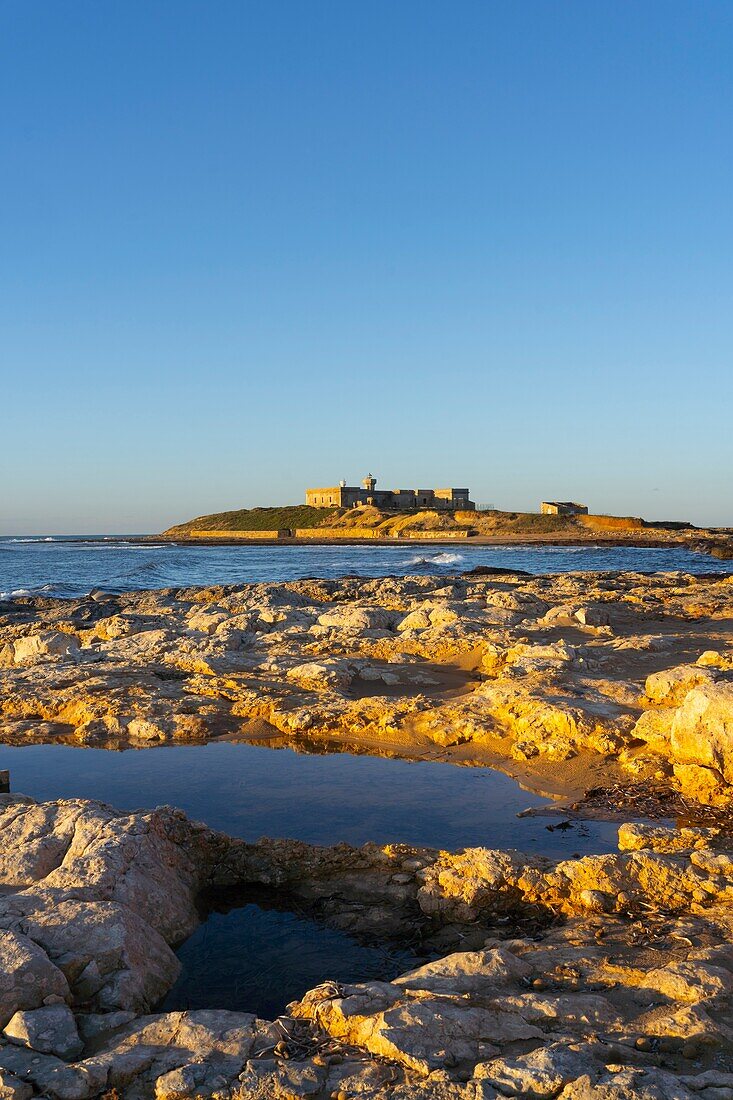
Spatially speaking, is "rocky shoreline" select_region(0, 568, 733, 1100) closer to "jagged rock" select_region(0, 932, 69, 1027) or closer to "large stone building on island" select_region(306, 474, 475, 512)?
"jagged rock" select_region(0, 932, 69, 1027)

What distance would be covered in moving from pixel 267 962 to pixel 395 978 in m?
0.83

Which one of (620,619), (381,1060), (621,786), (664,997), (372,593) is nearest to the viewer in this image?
(381,1060)

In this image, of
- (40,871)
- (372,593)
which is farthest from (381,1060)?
(372,593)

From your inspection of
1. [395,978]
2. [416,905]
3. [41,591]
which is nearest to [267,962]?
[395,978]

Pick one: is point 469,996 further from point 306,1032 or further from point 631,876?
point 631,876

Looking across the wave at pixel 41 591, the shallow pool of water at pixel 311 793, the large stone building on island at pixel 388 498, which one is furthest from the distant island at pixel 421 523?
the shallow pool of water at pixel 311 793

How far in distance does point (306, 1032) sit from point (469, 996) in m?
0.81

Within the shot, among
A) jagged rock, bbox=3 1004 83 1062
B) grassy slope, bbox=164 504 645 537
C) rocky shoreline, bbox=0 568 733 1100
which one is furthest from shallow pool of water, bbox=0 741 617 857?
grassy slope, bbox=164 504 645 537

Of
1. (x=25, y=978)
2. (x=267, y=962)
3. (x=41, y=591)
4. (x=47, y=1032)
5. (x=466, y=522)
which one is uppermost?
(x=466, y=522)

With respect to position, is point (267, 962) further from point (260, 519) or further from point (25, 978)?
point (260, 519)

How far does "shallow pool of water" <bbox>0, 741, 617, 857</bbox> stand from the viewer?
648 cm

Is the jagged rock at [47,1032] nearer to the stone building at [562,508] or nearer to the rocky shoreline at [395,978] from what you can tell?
the rocky shoreline at [395,978]

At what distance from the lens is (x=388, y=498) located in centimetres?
11506

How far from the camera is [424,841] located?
634 cm
